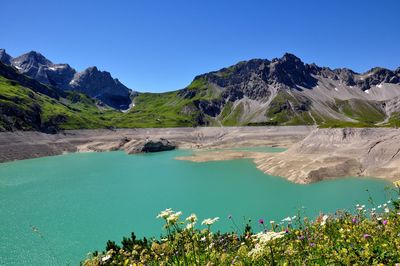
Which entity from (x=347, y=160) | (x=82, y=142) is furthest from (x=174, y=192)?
(x=82, y=142)

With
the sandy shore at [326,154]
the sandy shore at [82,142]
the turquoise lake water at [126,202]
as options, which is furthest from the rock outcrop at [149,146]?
the turquoise lake water at [126,202]

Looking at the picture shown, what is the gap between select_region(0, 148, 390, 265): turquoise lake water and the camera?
A: 38562 mm

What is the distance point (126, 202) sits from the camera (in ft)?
193

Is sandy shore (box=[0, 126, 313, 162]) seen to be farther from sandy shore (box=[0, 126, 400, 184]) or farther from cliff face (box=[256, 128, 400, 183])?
cliff face (box=[256, 128, 400, 183])

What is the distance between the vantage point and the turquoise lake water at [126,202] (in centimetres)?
3856

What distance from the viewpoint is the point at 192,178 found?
8162 centimetres

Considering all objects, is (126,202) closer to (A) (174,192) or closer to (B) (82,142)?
(A) (174,192)

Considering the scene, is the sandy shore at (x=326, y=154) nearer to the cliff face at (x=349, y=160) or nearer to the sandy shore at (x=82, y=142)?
the cliff face at (x=349, y=160)

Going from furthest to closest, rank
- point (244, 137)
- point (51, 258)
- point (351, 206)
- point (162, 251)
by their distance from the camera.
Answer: point (244, 137)
point (351, 206)
point (51, 258)
point (162, 251)

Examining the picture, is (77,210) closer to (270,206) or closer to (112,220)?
(112,220)

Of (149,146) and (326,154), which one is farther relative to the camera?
(149,146)

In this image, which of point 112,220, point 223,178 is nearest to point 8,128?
point 223,178

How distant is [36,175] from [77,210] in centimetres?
5001

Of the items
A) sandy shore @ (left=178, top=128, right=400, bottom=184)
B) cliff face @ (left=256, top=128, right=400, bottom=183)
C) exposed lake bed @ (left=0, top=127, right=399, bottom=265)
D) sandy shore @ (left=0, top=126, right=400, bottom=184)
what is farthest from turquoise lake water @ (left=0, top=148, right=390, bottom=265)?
sandy shore @ (left=0, top=126, right=400, bottom=184)
